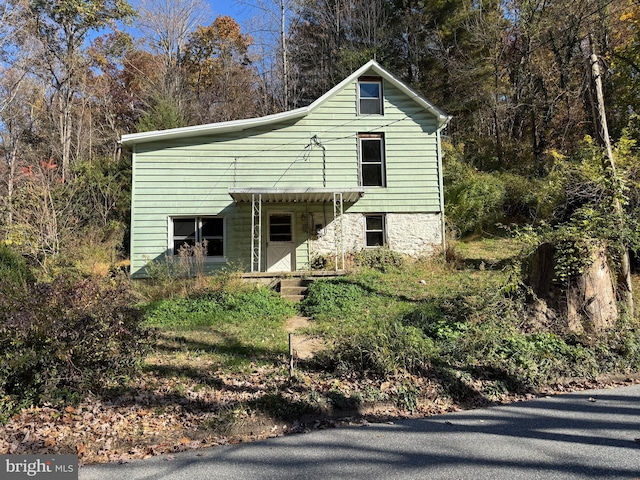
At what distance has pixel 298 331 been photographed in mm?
7641

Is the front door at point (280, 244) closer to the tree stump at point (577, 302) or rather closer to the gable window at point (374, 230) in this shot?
the gable window at point (374, 230)

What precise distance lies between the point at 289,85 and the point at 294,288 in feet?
60.7

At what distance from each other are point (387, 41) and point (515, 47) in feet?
23.1

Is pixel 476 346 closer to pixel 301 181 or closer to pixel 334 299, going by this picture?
pixel 334 299

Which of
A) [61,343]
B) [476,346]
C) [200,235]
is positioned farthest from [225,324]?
[200,235]

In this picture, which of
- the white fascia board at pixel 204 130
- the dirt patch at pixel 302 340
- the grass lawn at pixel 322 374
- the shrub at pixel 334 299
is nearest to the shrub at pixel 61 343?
the grass lawn at pixel 322 374

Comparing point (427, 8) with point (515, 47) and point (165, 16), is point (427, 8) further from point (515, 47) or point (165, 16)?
point (165, 16)

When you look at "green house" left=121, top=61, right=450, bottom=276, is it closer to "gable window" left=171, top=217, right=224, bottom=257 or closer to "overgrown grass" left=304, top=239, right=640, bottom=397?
"gable window" left=171, top=217, right=224, bottom=257

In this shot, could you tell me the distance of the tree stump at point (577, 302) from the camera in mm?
6488

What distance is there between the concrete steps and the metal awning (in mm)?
2581

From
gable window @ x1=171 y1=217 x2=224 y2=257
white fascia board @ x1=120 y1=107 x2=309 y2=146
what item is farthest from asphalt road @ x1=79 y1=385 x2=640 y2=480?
white fascia board @ x1=120 y1=107 x2=309 y2=146

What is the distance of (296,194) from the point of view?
40.9ft

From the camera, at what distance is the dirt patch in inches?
249

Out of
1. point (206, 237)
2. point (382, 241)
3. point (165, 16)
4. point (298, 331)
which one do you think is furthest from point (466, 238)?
point (165, 16)
